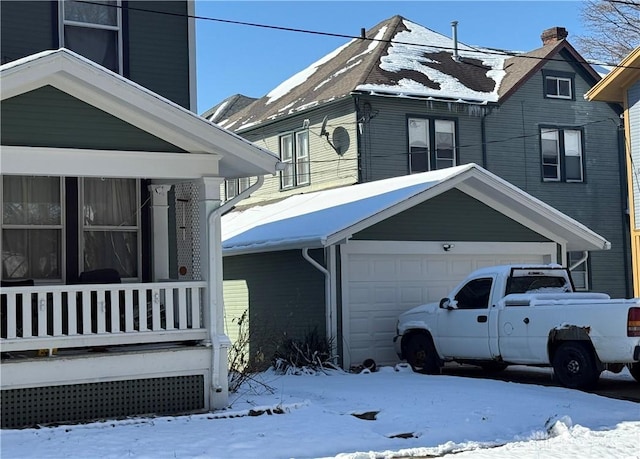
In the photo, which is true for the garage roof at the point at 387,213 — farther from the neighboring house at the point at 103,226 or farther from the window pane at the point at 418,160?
the neighboring house at the point at 103,226

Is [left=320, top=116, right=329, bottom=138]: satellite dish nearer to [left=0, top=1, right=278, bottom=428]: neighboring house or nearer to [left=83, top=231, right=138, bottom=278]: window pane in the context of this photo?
[left=0, top=1, right=278, bottom=428]: neighboring house

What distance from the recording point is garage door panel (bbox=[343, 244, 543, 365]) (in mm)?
17500

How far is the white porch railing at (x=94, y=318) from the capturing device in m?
11.0

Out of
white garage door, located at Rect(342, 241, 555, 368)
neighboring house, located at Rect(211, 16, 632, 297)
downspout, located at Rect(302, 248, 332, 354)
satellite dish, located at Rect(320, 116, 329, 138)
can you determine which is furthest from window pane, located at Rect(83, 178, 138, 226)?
satellite dish, located at Rect(320, 116, 329, 138)

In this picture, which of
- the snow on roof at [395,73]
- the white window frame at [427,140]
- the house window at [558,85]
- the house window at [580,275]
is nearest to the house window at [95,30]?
the snow on roof at [395,73]

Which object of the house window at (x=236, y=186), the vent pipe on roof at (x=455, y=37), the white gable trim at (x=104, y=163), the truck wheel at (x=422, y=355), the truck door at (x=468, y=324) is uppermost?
the vent pipe on roof at (x=455, y=37)

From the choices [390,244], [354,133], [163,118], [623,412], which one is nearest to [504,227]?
[390,244]

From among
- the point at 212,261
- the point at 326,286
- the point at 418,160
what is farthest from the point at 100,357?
the point at 418,160

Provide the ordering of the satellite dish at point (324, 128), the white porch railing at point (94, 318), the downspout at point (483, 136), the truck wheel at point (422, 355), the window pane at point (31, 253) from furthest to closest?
the downspout at point (483, 136), the satellite dish at point (324, 128), the truck wheel at point (422, 355), the window pane at point (31, 253), the white porch railing at point (94, 318)

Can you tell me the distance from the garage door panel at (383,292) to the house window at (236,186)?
1200 centimetres

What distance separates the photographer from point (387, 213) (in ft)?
56.8

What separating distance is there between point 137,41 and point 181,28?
787mm

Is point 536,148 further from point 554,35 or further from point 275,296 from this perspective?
point 275,296

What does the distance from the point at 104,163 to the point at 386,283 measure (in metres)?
7.84
